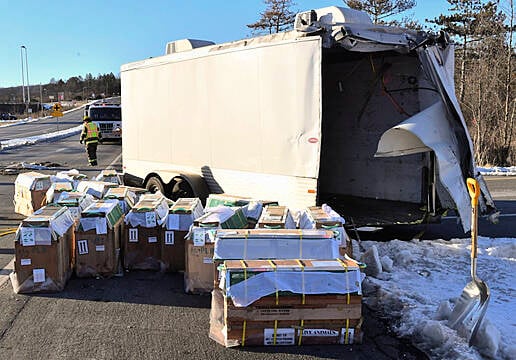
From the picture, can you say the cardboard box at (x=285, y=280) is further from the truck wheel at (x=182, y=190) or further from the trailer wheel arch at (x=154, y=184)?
the trailer wheel arch at (x=154, y=184)

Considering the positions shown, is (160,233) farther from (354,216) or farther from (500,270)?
(500,270)

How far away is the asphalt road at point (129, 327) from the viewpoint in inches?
169

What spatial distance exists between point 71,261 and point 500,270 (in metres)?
5.19

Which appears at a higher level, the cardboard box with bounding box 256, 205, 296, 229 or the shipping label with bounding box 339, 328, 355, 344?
the cardboard box with bounding box 256, 205, 296, 229

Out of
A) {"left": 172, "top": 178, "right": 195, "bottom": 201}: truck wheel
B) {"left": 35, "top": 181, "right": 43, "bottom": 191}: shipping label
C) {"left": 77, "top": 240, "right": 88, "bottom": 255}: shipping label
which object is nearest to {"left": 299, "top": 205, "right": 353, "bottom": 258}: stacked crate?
{"left": 77, "top": 240, "right": 88, "bottom": 255}: shipping label

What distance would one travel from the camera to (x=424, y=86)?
25.6 ft

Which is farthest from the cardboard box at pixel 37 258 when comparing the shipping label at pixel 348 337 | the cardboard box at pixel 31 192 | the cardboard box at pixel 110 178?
the cardboard box at pixel 110 178

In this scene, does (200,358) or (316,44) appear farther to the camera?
(316,44)

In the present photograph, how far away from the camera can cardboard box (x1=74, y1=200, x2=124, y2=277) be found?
616 cm

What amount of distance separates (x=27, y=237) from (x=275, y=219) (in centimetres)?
272

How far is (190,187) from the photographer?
8.47 meters

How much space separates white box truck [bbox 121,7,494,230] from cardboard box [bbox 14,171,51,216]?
1730 mm

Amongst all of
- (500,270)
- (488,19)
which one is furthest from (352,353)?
(488,19)

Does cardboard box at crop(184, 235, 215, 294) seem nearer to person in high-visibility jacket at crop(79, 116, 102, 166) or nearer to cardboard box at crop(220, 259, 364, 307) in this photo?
cardboard box at crop(220, 259, 364, 307)
